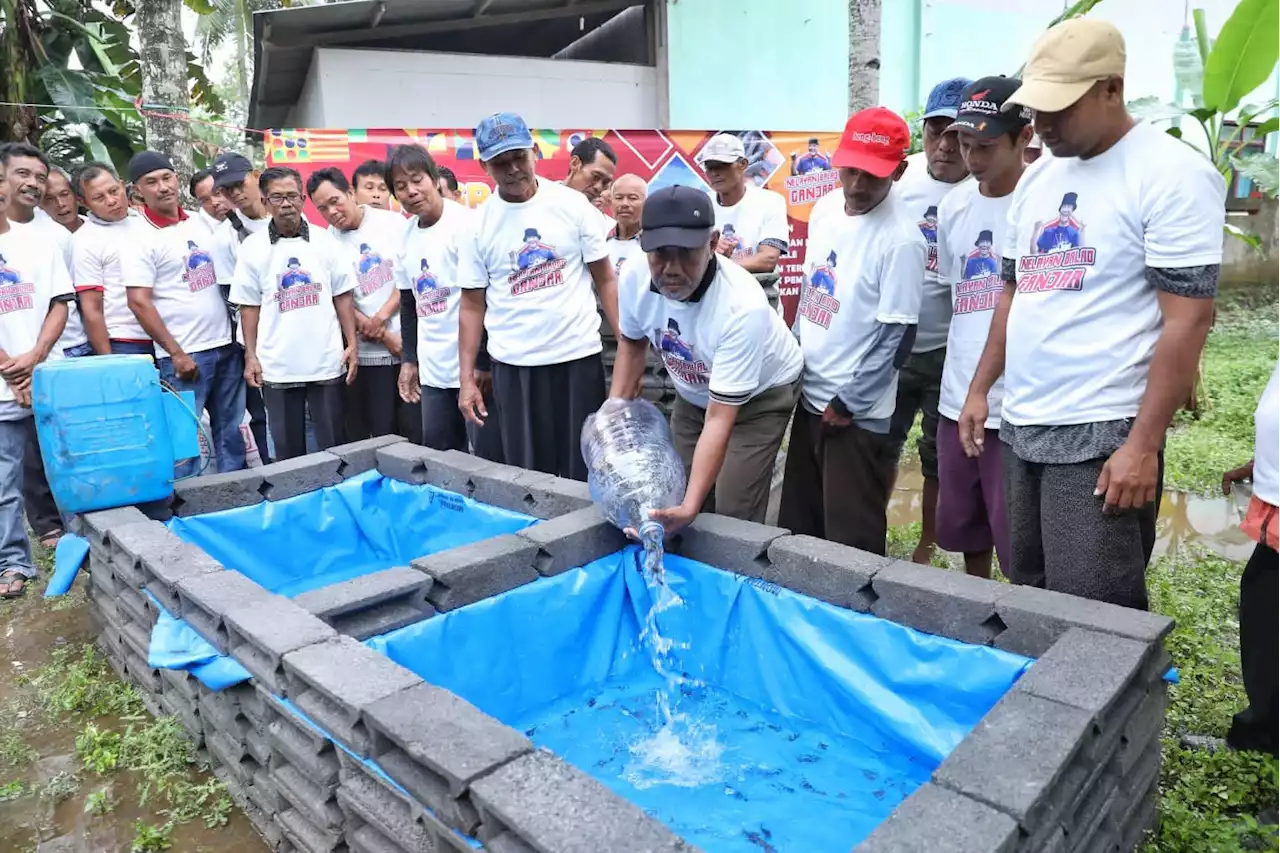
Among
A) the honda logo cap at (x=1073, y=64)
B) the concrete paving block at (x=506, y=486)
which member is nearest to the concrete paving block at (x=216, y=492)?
the concrete paving block at (x=506, y=486)

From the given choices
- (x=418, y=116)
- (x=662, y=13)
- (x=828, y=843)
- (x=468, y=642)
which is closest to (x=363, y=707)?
(x=468, y=642)

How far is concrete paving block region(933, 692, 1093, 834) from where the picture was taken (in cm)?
159

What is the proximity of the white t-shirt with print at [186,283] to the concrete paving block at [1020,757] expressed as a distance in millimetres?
4569

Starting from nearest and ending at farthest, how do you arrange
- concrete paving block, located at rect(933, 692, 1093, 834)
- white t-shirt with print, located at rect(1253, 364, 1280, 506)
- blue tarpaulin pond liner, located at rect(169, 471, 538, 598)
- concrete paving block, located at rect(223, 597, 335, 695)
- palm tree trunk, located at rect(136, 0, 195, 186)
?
concrete paving block, located at rect(933, 692, 1093, 834), white t-shirt with print, located at rect(1253, 364, 1280, 506), concrete paving block, located at rect(223, 597, 335, 695), blue tarpaulin pond liner, located at rect(169, 471, 538, 598), palm tree trunk, located at rect(136, 0, 195, 186)

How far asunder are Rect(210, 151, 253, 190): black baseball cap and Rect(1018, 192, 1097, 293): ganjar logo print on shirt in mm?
4336

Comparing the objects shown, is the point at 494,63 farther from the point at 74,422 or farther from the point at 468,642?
the point at 468,642

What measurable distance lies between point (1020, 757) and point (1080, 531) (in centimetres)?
75

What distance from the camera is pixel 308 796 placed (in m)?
2.24

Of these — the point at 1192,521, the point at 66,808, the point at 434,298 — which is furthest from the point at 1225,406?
the point at 66,808

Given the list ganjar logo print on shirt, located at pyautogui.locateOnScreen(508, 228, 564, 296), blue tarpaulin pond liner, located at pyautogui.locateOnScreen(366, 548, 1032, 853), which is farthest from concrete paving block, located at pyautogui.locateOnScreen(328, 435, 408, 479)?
blue tarpaulin pond liner, located at pyautogui.locateOnScreen(366, 548, 1032, 853)

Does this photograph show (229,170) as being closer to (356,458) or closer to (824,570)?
(356,458)

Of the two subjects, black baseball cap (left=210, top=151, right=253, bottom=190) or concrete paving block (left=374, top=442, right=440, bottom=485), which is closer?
concrete paving block (left=374, top=442, right=440, bottom=485)

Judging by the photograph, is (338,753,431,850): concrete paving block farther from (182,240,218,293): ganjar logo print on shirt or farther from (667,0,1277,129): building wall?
(667,0,1277,129): building wall

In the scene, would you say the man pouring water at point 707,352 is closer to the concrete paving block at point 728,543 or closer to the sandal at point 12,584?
the concrete paving block at point 728,543
